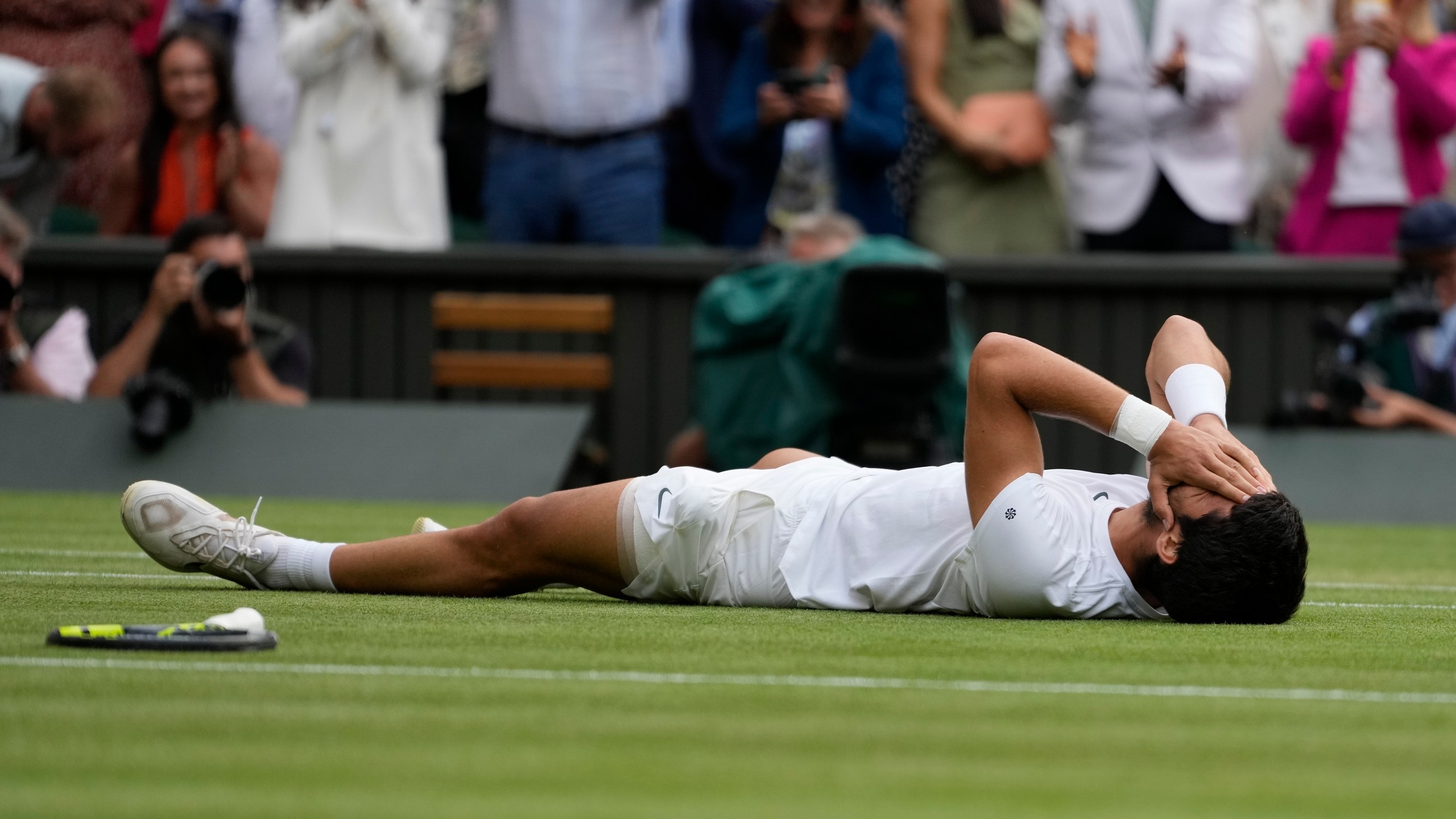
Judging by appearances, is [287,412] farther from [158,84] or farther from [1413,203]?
[1413,203]

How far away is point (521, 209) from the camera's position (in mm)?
10906

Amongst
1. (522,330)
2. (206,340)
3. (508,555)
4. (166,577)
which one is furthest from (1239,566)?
(522,330)

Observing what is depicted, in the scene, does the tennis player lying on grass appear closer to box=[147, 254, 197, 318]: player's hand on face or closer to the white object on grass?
the white object on grass

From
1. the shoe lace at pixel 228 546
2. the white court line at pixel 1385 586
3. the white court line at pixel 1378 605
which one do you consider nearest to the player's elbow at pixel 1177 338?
the white court line at pixel 1378 605

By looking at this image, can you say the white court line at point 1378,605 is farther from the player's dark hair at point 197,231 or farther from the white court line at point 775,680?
the player's dark hair at point 197,231

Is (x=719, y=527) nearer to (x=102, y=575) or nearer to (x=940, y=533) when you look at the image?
(x=940, y=533)

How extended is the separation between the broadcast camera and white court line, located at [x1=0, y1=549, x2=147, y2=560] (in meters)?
5.85

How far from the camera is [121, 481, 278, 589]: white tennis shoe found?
5.02 m

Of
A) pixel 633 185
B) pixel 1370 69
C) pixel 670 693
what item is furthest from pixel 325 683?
pixel 1370 69

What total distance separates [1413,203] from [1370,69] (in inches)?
29.5

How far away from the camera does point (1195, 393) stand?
4867mm

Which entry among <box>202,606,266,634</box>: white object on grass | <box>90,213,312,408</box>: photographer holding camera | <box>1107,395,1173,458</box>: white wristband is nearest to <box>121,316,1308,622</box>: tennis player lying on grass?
<box>1107,395,1173,458</box>: white wristband

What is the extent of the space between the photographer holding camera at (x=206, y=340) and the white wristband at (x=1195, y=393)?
18.1 feet

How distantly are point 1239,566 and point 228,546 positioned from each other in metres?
2.42
